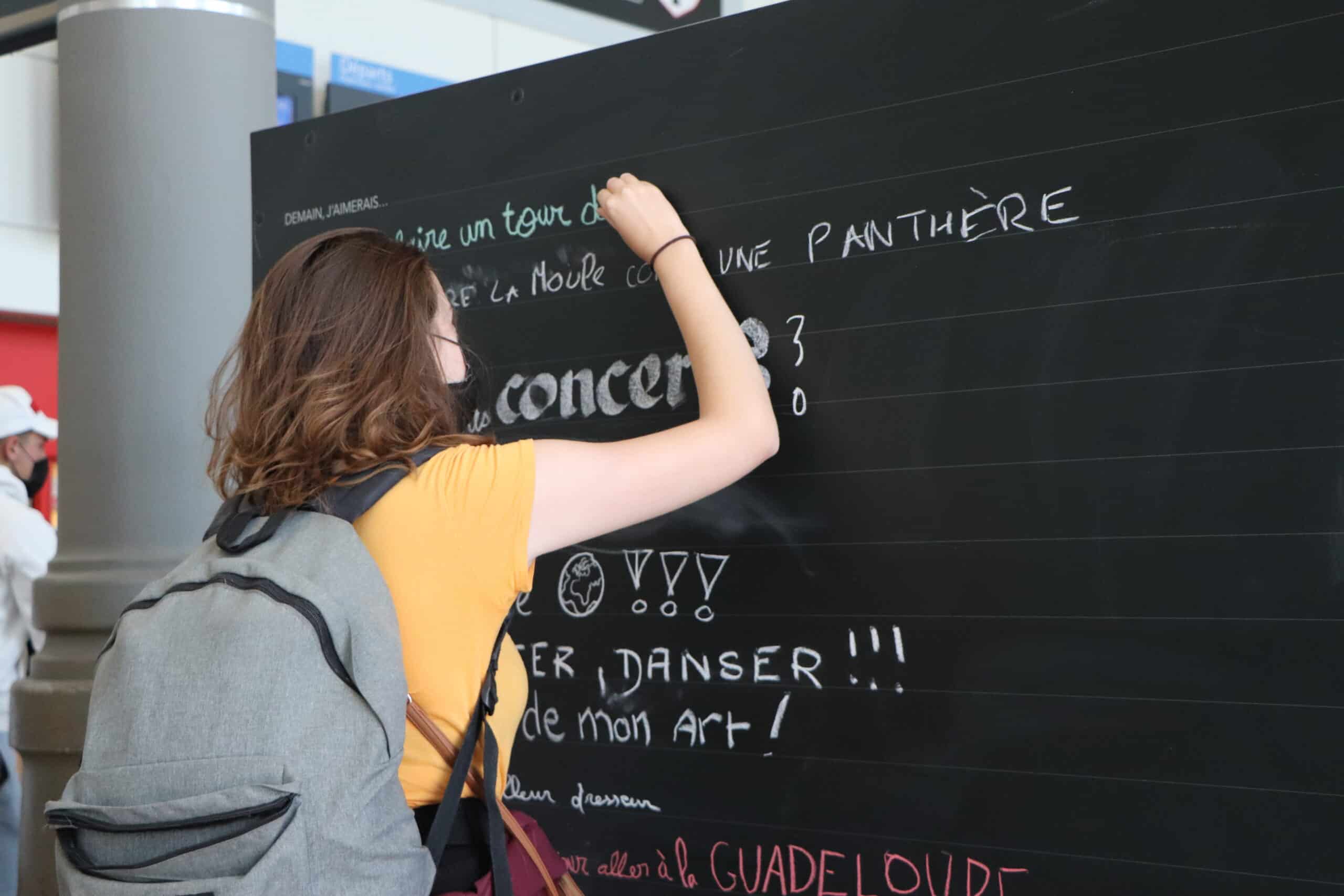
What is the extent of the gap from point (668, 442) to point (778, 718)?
562mm

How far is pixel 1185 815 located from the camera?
1.48 meters

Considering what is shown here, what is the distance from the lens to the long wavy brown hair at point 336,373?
4.33 ft

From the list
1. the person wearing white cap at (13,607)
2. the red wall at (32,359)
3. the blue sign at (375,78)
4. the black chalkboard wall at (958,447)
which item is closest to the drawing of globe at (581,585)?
the black chalkboard wall at (958,447)

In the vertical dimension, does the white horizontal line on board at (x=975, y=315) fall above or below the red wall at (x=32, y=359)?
below

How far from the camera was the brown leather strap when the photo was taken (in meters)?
1.33

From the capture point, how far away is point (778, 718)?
5.84 feet

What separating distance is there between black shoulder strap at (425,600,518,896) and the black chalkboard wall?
547mm

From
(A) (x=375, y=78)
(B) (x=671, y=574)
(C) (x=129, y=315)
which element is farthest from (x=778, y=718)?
(A) (x=375, y=78)

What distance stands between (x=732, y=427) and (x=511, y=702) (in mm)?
416

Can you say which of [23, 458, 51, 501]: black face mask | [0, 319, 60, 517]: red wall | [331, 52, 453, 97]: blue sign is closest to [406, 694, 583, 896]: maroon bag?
[23, 458, 51, 501]: black face mask

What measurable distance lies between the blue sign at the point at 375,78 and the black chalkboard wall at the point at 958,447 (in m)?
→ 3.89

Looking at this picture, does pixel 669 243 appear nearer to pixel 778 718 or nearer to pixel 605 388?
pixel 605 388

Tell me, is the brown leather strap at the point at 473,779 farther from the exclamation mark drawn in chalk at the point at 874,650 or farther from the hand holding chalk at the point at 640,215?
the hand holding chalk at the point at 640,215

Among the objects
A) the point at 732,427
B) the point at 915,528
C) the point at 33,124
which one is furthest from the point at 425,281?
the point at 33,124
